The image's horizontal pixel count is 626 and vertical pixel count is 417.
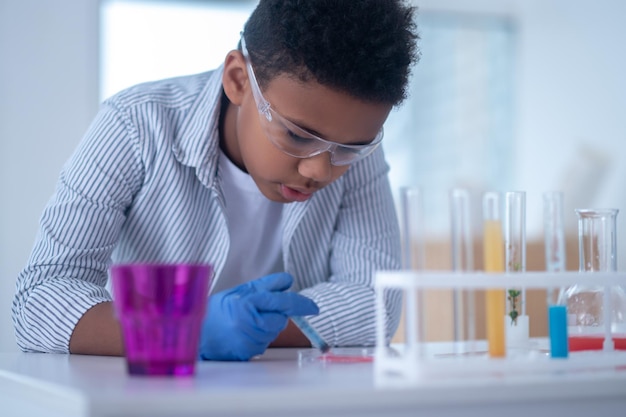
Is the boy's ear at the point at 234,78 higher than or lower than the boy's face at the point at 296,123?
higher

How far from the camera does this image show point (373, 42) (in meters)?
1.41

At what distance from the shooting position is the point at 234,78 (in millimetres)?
1677

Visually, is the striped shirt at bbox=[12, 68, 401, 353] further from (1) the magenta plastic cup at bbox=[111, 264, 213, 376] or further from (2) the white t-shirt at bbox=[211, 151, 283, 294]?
(1) the magenta plastic cup at bbox=[111, 264, 213, 376]

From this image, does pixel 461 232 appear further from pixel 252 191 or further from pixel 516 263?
pixel 252 191

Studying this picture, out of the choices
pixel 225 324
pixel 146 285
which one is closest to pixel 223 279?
pixel 225 324

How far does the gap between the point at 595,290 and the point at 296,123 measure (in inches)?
22.9

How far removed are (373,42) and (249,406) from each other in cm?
82

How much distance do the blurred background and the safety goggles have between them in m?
2.63

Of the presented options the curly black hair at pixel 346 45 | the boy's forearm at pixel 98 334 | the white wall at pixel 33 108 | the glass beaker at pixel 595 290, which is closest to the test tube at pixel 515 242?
the glass beaker at pixel 595 290

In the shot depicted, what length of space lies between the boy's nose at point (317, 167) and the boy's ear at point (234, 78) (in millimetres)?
246

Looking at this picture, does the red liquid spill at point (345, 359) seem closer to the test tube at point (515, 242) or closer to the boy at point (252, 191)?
the boy at point (252, 191)

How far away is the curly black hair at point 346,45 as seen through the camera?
1.40m

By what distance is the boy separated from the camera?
4.61 ft

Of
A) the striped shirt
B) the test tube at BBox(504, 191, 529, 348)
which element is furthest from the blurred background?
the test tube at BBox(504, 191, 529, 348)
